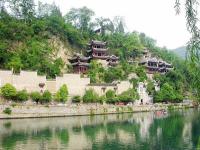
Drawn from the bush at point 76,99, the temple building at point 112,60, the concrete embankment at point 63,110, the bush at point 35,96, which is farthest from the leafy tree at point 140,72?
the bush at point 35,96

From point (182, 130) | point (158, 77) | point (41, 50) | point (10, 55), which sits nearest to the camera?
point (182, 130)

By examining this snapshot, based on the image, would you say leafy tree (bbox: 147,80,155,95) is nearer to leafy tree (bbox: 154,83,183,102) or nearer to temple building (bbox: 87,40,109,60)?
leafy tree (bbox: 154,83,183,102)

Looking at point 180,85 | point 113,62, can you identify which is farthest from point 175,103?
point 113,62

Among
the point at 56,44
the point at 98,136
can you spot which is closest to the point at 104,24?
the point at 56,44

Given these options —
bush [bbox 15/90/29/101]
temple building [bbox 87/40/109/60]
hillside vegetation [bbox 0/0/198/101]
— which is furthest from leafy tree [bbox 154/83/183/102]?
bush [bbox 15/90/29/101]

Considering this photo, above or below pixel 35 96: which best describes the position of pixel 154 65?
above

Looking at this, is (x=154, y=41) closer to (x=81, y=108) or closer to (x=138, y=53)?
(x=138, y=53)

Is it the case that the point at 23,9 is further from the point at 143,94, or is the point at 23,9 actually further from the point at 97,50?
the point at 143,94

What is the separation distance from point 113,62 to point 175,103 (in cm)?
966

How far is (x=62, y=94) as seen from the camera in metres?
34.6

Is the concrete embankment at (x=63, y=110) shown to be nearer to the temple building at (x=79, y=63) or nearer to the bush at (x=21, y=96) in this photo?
the bush at (x=21, y=96)

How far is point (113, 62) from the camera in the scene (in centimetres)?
4838

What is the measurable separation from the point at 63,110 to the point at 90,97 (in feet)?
13.3

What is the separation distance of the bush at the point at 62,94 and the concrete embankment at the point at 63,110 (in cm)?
108
